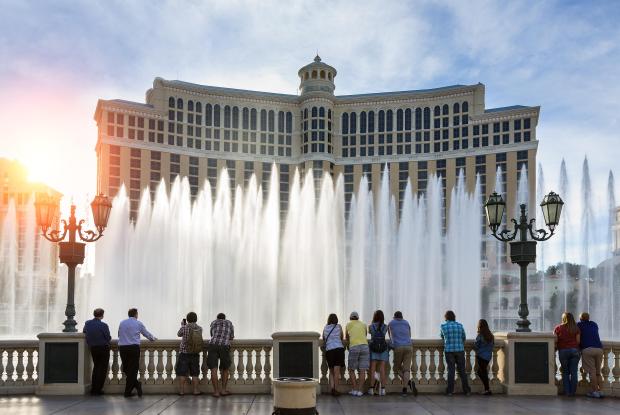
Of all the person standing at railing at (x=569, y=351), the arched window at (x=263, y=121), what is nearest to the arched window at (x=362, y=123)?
the arched window at (x=263, y=121)

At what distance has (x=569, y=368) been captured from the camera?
13164mm

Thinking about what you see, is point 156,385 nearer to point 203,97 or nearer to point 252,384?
point 252,384

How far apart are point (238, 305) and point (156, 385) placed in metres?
29.4

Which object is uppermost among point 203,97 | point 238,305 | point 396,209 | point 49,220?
point 203,97

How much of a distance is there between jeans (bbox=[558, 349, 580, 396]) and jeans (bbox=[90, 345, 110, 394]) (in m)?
8.49

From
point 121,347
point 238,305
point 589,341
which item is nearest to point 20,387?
point 121,347

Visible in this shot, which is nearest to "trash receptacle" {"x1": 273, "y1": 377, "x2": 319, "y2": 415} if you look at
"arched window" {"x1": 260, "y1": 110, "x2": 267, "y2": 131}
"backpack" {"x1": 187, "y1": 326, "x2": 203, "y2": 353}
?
"backpack" {"x1": 187, "y1": 326, "x2": 203, "y2": 353}

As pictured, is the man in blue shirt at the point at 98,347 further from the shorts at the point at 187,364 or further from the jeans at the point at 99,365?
the shorts at the point at 187,364

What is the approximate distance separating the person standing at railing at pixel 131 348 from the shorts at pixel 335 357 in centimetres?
328

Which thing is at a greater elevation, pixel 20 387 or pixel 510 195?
pixel 510 195

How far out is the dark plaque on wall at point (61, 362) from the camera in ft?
43.3

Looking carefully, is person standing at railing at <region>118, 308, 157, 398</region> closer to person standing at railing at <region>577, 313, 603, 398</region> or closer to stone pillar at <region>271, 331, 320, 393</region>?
stone pillar at <region>271, 331, 320, 393</region>

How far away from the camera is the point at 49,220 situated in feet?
50.9

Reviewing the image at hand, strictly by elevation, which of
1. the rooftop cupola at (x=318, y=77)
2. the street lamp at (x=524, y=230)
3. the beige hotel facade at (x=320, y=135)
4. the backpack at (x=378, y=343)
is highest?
the rooftop cupola at (x=318, y=77)
